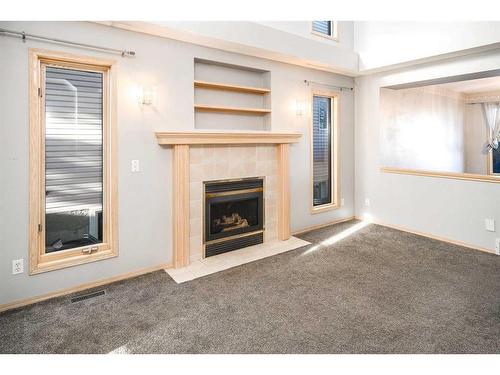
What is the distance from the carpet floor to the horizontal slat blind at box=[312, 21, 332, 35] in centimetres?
339

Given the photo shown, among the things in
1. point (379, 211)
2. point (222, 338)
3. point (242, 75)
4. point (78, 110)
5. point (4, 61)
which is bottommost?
point (222, 338)

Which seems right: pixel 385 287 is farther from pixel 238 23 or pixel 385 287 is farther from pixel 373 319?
pixel 238 23

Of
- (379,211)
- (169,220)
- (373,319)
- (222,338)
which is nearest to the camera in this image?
(222,338)

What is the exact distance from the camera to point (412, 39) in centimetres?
407

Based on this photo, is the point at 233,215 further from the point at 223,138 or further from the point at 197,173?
the point at 223,138

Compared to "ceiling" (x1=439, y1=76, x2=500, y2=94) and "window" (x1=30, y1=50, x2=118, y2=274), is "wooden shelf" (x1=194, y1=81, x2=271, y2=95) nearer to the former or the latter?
"window" (x1=30, y1=50, x2=118, y2=274)

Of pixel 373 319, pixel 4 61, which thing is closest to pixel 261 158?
pixel 373 319

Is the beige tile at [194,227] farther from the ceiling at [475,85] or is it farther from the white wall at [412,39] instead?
the ceiling at [475,85]

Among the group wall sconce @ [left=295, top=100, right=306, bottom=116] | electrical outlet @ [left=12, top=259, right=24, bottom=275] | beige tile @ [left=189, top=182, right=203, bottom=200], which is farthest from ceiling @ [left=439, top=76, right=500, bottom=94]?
electrical outlet @ [left=12, top=259, right=24, bottom=275]

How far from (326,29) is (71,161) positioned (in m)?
4.11

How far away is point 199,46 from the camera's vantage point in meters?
3.44

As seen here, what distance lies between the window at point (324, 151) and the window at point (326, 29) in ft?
2.86

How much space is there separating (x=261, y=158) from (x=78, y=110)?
2158 millimetres

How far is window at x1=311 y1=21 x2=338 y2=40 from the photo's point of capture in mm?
4562
